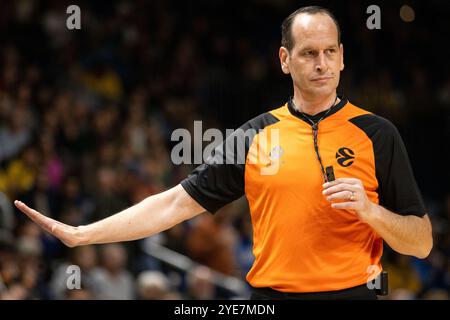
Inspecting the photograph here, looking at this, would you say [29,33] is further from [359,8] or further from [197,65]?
[359,8]

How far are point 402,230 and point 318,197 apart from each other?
332mm

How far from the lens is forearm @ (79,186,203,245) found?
3363 mm

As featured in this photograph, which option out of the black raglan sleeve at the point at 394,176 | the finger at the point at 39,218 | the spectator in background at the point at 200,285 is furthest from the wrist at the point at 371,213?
the spectator in background at the point at 200,285

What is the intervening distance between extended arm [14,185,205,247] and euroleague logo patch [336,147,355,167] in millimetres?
619

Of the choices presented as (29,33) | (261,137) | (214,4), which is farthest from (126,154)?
(261,137)

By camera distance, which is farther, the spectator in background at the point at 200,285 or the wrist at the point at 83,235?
the spectator in background at the point at 200,285

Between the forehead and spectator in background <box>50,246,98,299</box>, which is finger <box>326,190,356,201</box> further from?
spectator in background <box>50,246,98,299</box>

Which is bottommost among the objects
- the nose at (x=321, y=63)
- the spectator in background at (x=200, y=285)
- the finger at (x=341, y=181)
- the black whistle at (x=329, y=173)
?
the spectator in background at (x=200, y=285)

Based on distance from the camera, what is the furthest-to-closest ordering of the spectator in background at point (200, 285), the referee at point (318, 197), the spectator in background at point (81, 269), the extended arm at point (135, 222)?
the spectator in background at point (200, 285) < the spectator in background at point (81, 269) < the extended arm at point (135, 222) < the referee at point (318, 197)

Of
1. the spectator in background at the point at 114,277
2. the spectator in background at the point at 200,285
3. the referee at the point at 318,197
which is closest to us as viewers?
the referee at the point at 318,197

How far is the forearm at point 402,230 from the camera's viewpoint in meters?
3.05

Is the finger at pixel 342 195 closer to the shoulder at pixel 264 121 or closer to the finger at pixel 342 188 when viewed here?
the finger at pixel 342 188

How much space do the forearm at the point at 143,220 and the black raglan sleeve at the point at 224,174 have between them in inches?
2.2

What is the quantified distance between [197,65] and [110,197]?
378 centimetres
